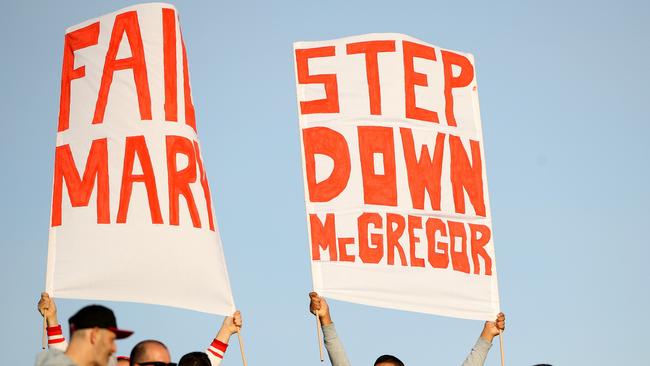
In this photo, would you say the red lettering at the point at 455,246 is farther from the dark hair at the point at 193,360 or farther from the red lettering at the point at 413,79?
the dark hair at the point at 193,360

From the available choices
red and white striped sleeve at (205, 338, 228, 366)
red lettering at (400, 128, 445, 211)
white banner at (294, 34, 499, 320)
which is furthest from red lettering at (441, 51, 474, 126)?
red and white striped sleeve at (205, 338, 228, 366)

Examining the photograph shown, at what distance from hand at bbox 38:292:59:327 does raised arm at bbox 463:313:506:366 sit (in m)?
3.64

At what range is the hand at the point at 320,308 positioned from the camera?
1033 cm

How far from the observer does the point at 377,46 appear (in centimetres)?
1235

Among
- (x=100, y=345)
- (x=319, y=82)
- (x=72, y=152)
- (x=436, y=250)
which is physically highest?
(x=319, y=82)

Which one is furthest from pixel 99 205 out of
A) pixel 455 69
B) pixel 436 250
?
pixel 455 69

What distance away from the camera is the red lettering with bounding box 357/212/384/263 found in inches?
450

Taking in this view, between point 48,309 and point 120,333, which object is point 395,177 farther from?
point 120,333

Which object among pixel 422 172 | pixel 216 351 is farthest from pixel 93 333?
pixel 422 172

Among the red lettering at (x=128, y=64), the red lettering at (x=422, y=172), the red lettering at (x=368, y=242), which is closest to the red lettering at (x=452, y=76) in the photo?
the red lettering at (x=422, y=172)

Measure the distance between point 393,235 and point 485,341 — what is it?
1.38m

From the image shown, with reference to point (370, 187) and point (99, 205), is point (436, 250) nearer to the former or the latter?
point (370, 187)

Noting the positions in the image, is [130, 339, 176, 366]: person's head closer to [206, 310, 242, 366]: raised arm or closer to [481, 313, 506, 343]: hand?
[206, 310, 242, 366]: raised arm

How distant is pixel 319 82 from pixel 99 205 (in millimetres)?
2552
